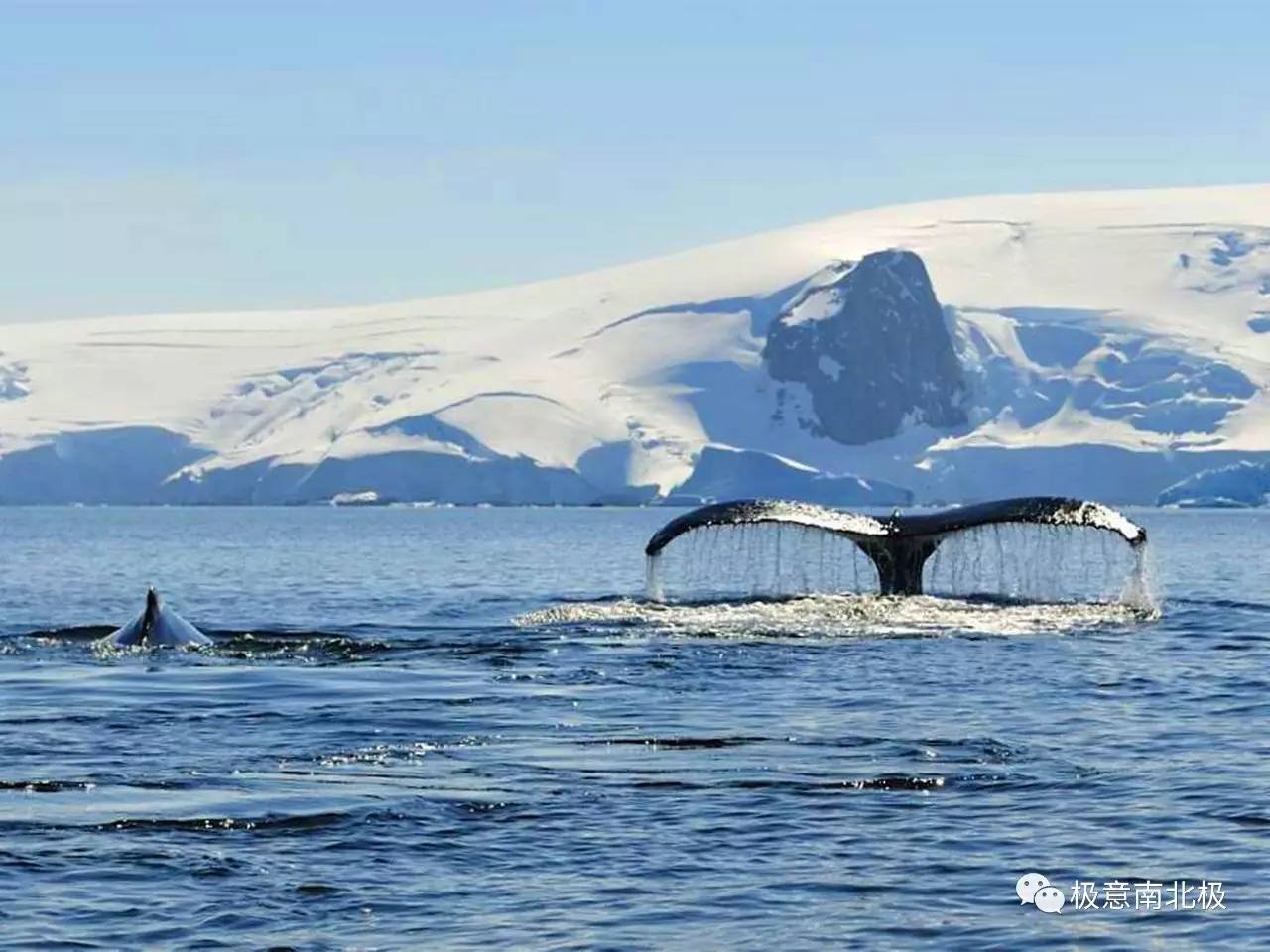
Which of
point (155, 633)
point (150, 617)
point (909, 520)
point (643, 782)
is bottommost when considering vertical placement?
point (643, 782)

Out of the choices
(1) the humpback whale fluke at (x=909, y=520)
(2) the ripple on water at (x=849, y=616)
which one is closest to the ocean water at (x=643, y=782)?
(2) the ripple on water at (x=849, y=616)

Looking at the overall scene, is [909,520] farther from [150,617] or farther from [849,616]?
[150,617]

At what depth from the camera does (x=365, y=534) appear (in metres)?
122

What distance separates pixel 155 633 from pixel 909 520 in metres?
10.5

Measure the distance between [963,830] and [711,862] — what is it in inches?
75.0

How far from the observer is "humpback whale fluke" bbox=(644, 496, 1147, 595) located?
30.2 m

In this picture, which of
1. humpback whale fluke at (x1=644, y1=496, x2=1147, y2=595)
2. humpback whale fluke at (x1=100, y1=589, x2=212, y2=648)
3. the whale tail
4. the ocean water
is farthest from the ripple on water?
the whale tail

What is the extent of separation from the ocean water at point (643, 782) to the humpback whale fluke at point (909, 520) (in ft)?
3.82

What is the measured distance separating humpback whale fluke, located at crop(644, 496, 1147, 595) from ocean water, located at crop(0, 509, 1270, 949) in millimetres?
1166

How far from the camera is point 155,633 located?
30.4 metres

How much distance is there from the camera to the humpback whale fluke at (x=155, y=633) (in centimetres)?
3005

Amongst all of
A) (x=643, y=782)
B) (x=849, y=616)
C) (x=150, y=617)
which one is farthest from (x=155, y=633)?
(x=643, y=782)

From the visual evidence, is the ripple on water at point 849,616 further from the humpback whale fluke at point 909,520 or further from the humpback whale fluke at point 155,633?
the humpback whale fluke at point 155,633

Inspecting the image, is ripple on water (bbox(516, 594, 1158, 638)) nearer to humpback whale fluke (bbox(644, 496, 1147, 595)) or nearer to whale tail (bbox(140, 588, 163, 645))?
humpback whale fluke (bbox(644, 496, 1147, 595))
